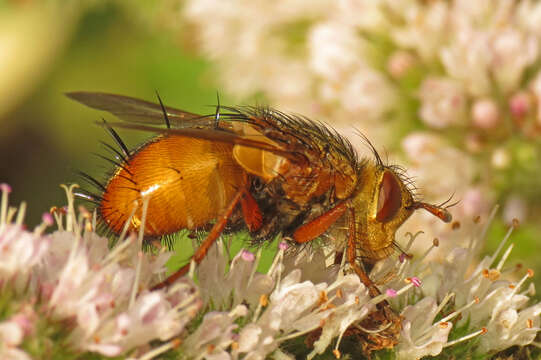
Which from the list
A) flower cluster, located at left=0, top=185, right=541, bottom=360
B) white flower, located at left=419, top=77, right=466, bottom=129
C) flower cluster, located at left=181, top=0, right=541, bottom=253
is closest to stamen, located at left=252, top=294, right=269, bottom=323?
flower cluster, located at left=0, top=185, right=541, bottom=360

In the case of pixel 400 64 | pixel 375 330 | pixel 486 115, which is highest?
pixel 400 64

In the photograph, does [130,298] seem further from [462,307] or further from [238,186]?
[462,307]

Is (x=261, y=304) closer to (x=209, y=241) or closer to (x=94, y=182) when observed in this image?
(x=209, y=241)

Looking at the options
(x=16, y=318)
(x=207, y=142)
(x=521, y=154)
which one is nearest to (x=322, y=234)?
(x=207, y=142)

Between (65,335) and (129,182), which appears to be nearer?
(65,335)

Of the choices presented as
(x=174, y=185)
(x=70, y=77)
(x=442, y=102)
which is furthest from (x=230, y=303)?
(x=70, y=77)

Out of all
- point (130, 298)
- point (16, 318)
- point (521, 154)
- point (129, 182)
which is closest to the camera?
point (16, 318)
